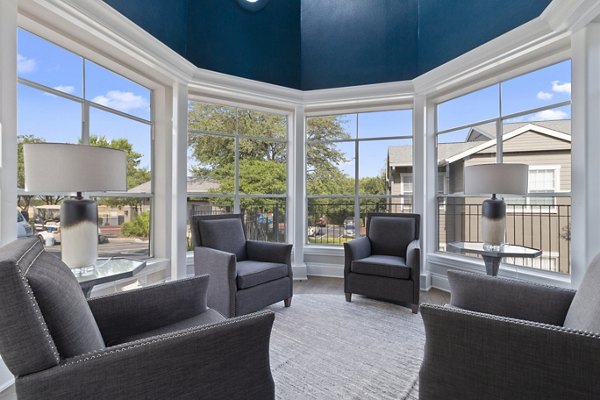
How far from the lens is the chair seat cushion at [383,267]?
323cm

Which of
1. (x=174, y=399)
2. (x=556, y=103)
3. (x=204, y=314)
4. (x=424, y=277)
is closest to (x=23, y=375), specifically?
(x=174, y=399)

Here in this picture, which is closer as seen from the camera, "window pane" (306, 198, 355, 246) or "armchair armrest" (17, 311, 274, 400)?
"armchair armrest" (17, 311, 274, 400)

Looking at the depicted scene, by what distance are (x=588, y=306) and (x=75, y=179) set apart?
2.62 m

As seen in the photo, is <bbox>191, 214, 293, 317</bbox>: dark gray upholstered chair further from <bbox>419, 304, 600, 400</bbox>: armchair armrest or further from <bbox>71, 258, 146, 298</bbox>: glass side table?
<bbox>419, 304, 600, 400</bbox>: armchair armrest

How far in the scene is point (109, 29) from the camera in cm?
263

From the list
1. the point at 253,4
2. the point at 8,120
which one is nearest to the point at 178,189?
the point at 8,120

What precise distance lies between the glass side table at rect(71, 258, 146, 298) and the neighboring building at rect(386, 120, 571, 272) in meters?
3.58

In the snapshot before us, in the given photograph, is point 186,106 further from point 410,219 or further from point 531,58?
point 531,58

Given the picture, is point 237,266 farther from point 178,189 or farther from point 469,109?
point 469,109

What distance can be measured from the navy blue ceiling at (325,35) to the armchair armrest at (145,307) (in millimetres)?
2787

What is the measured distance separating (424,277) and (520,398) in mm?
2980

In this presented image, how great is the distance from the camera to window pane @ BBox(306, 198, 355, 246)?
468cm

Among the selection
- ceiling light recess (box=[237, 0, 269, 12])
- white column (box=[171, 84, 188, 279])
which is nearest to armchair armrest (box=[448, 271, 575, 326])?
white column (box=[171, 84, 188, 279])

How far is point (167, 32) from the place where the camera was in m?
3.48
